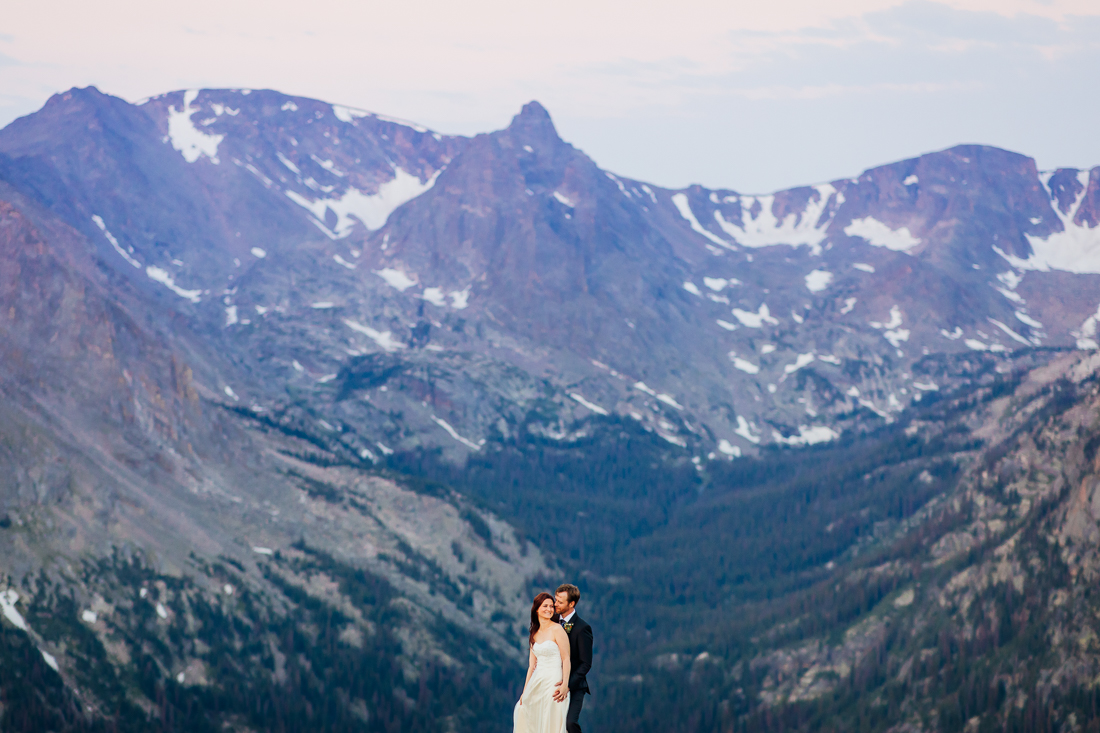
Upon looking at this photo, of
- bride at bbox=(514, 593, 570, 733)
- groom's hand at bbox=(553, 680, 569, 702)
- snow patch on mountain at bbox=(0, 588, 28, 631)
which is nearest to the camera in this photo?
groom's hand at bbox=(553, 680, 569, 702)

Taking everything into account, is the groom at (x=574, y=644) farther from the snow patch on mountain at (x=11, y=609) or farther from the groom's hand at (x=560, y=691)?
the snow patch on mountain at (x=11, y=609)

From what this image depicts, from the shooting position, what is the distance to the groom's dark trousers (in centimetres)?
2897

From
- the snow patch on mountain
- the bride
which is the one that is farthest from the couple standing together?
the snow patch on mountain

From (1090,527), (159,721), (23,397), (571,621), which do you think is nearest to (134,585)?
(159,721)

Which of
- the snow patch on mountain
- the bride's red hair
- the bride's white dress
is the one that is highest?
the bride's red hair

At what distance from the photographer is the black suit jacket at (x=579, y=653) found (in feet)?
94.9

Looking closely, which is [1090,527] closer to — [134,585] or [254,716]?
[254,716]

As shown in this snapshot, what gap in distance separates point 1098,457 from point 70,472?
166 m

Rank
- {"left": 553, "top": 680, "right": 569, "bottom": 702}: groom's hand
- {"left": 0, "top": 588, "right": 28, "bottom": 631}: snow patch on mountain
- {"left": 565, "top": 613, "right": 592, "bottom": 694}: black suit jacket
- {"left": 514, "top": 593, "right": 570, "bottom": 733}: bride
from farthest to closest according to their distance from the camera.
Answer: {"left": 0, "top": 588, "right": 28, "bottom": 631}: snow patch on mountain, {"left": 565, "top": 613, "right": 592, "bottom": 694}: black suit jacket, {"left": 514, "top": 593, "right": 570, "bottom": 733}: bride, {"left": 553, "top": 680, "right": 569, "bottom": 702}: groom's hand

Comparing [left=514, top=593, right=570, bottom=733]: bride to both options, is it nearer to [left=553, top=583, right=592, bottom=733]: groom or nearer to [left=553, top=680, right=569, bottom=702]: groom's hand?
[left=553, top=680, right=569, bottom=702]: groom's hand

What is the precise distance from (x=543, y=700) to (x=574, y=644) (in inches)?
61.3

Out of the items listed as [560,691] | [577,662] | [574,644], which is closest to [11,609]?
[577,662]

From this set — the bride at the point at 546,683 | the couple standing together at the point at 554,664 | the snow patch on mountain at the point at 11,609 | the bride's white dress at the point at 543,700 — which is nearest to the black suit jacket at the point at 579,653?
the couple standing together at the point at 554,664

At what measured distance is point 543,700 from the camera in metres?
28.7
